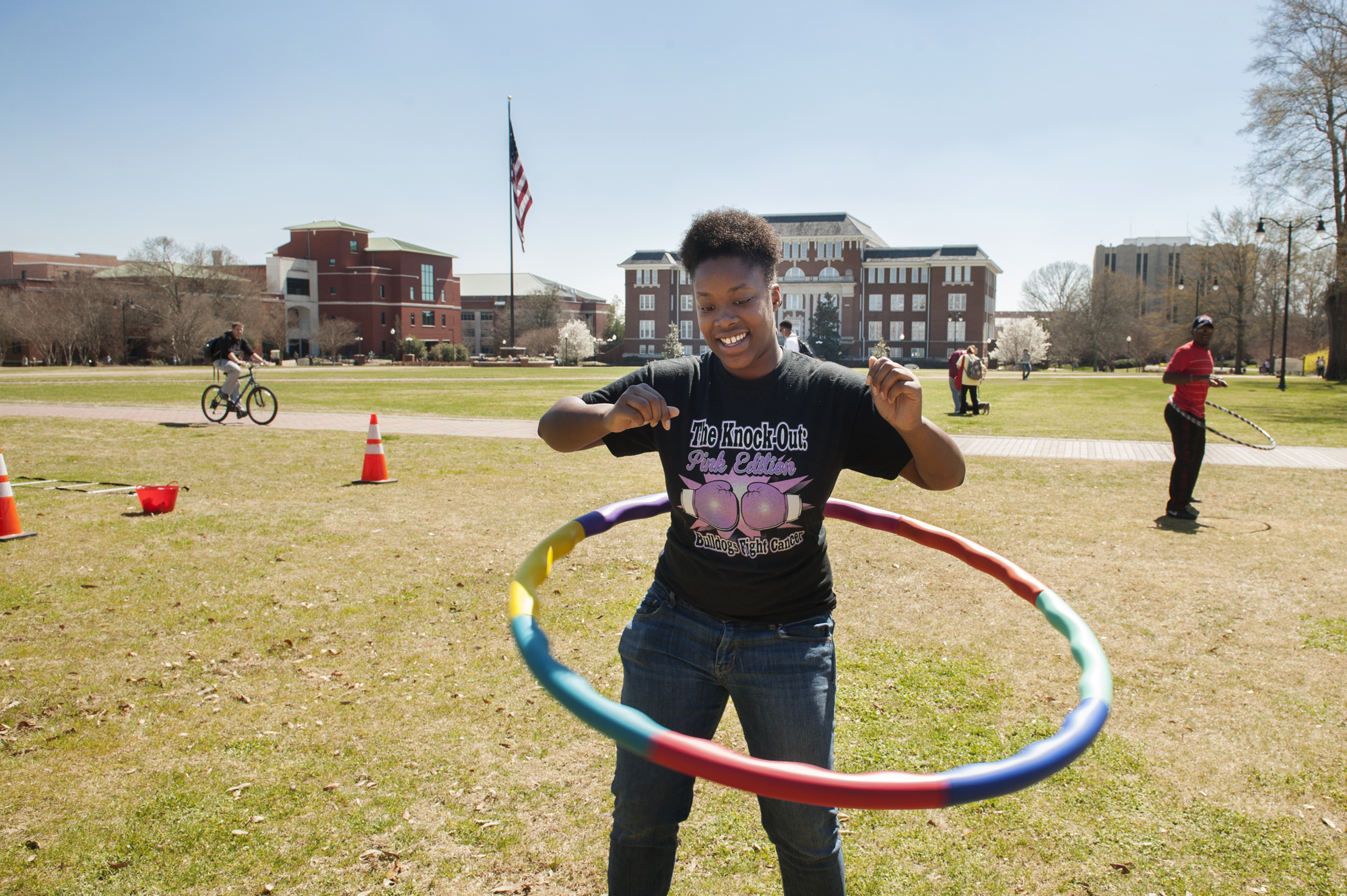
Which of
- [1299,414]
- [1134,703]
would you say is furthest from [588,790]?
[1299,414]

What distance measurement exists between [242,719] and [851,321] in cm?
10785

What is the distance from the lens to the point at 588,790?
3900 millimetres

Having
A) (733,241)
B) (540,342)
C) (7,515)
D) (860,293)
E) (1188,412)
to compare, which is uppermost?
(860,293)

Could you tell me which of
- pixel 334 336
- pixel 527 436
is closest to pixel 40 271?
pixel 334 336

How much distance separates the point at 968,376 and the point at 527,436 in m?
13.2

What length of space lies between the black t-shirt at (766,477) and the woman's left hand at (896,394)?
171 millimetres

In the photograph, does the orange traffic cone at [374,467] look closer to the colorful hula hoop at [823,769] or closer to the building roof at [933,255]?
the colorful hula hoop at [823,769]

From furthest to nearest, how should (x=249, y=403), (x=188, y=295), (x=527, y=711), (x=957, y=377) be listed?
(x=188, y=295), (x=957, y=377), (x=249, y=403), (x=527, y=711)

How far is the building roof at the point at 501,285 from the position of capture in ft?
430

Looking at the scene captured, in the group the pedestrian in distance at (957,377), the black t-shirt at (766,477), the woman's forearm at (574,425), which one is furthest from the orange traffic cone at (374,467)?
the pedestrian in distance at (957,377)

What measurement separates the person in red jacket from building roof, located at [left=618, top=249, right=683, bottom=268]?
101 meters

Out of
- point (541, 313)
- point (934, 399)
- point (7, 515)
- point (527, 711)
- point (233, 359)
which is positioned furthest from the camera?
point (541, 313)

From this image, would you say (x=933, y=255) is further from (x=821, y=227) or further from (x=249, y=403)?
(x=249, y=403)

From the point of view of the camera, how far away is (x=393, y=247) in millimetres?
107375
